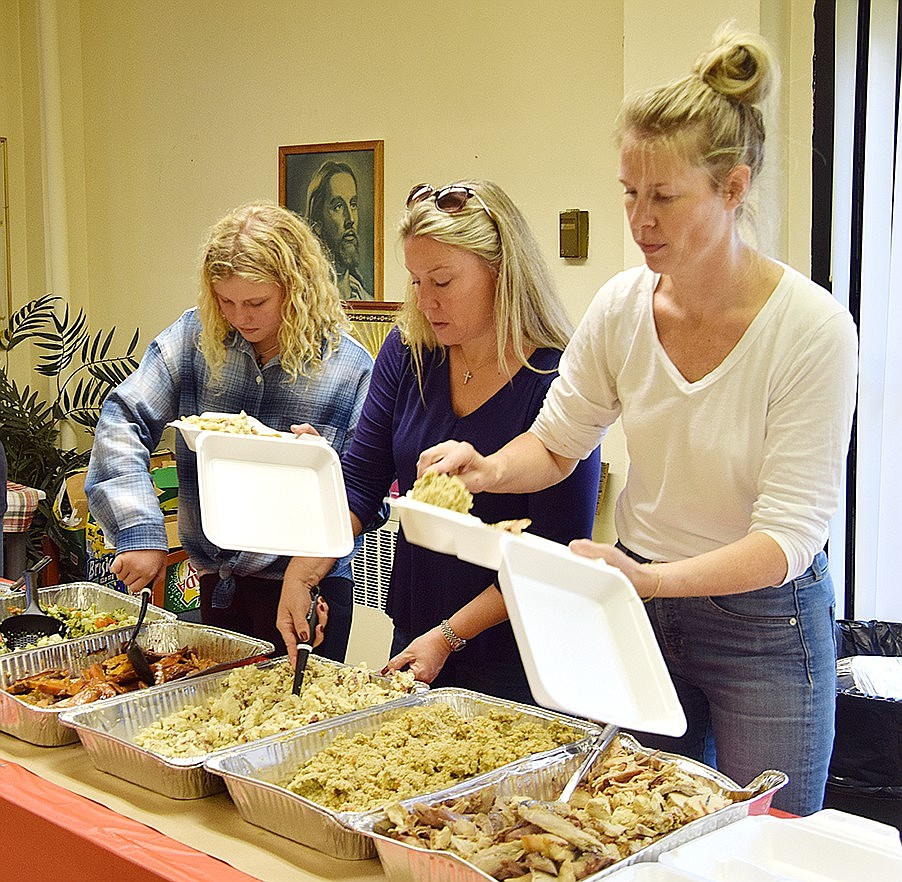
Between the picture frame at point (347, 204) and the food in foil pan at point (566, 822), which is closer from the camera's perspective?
the food in foil pan at point (566, 822)

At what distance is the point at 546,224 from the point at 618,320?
1.97 m

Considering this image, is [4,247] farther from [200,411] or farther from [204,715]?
[204,715]

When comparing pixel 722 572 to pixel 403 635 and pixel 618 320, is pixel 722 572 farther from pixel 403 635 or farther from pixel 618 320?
pixel 403 635

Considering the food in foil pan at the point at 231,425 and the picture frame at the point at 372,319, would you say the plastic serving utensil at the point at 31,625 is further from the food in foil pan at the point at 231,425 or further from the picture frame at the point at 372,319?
the picture frame at the point at 372,319

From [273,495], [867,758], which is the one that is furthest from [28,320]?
[867,758]

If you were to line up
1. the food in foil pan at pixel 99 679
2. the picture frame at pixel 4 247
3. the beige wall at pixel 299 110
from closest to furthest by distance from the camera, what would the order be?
the food in foil pan at pixel 99 679 < the beige wall at pixel 299 110 < the picture frame at pixel 4 247

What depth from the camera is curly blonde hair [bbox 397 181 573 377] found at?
2092 mm

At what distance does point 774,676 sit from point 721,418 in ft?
1.37

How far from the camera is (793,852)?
4.68ft

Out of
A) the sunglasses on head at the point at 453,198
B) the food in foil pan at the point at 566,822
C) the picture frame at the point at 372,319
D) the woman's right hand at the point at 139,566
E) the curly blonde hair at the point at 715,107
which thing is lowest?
the food in foil pan at the point at 566,822

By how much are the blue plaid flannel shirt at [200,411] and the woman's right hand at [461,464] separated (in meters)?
0.67

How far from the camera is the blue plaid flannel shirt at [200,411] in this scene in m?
2.51

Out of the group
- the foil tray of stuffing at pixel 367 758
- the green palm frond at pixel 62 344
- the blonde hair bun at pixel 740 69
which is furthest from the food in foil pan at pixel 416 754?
the green palm frond at pixel 62 344

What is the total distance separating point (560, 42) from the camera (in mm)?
3752
